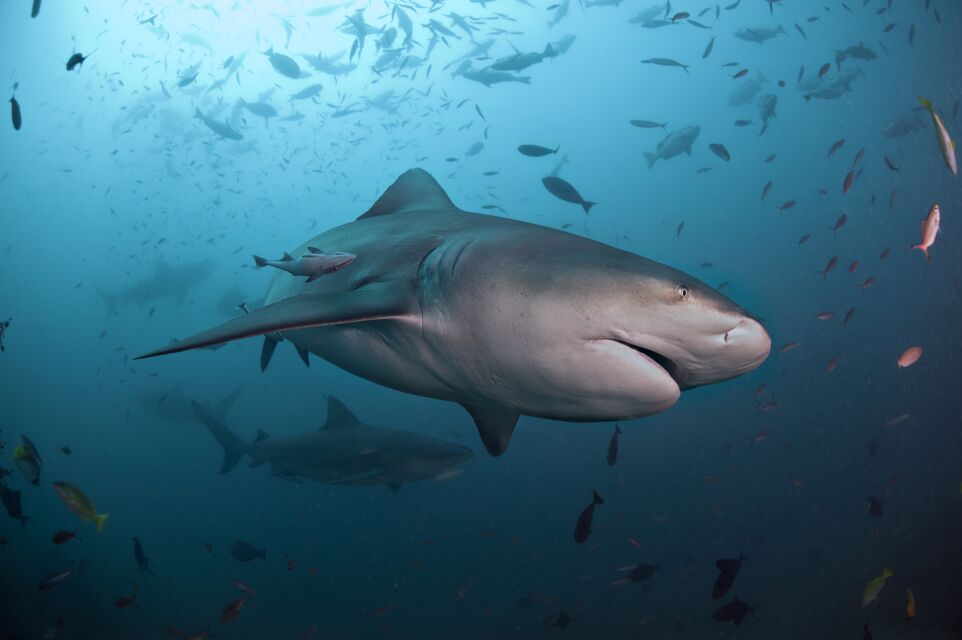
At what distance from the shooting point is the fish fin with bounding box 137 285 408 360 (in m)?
2.18

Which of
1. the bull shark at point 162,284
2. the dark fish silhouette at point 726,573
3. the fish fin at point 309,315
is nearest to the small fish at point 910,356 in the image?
the dark fish silhouette at point 726,573

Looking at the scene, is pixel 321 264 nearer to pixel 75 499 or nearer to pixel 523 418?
pixel 75 499

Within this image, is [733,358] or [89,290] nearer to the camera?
[733,358]

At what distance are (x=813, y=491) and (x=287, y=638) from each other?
21381 millimetres

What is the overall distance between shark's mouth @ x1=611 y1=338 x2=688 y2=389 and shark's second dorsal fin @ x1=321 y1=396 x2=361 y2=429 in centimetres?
739

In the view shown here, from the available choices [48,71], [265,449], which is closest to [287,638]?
[265,449]

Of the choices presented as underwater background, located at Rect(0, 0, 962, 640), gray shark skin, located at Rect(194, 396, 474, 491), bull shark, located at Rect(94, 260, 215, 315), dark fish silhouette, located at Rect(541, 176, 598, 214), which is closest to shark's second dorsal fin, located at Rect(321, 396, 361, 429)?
gray shark skin, located at Rect(194, 396, 474, 491)

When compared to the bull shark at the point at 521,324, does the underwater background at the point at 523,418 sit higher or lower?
lower

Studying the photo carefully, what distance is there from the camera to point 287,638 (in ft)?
38.6

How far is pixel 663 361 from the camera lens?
5.96 ft

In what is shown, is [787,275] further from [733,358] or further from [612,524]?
[733,358]

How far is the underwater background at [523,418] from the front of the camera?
13273mm

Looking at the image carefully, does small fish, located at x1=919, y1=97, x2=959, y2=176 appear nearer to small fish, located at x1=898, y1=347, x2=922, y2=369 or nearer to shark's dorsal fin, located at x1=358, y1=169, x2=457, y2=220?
small fish, located at x1=898, y1=347, x2=922, y2=369

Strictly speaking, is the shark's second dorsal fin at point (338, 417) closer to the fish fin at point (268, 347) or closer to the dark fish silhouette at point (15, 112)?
the fish fin at point (268, 347)
